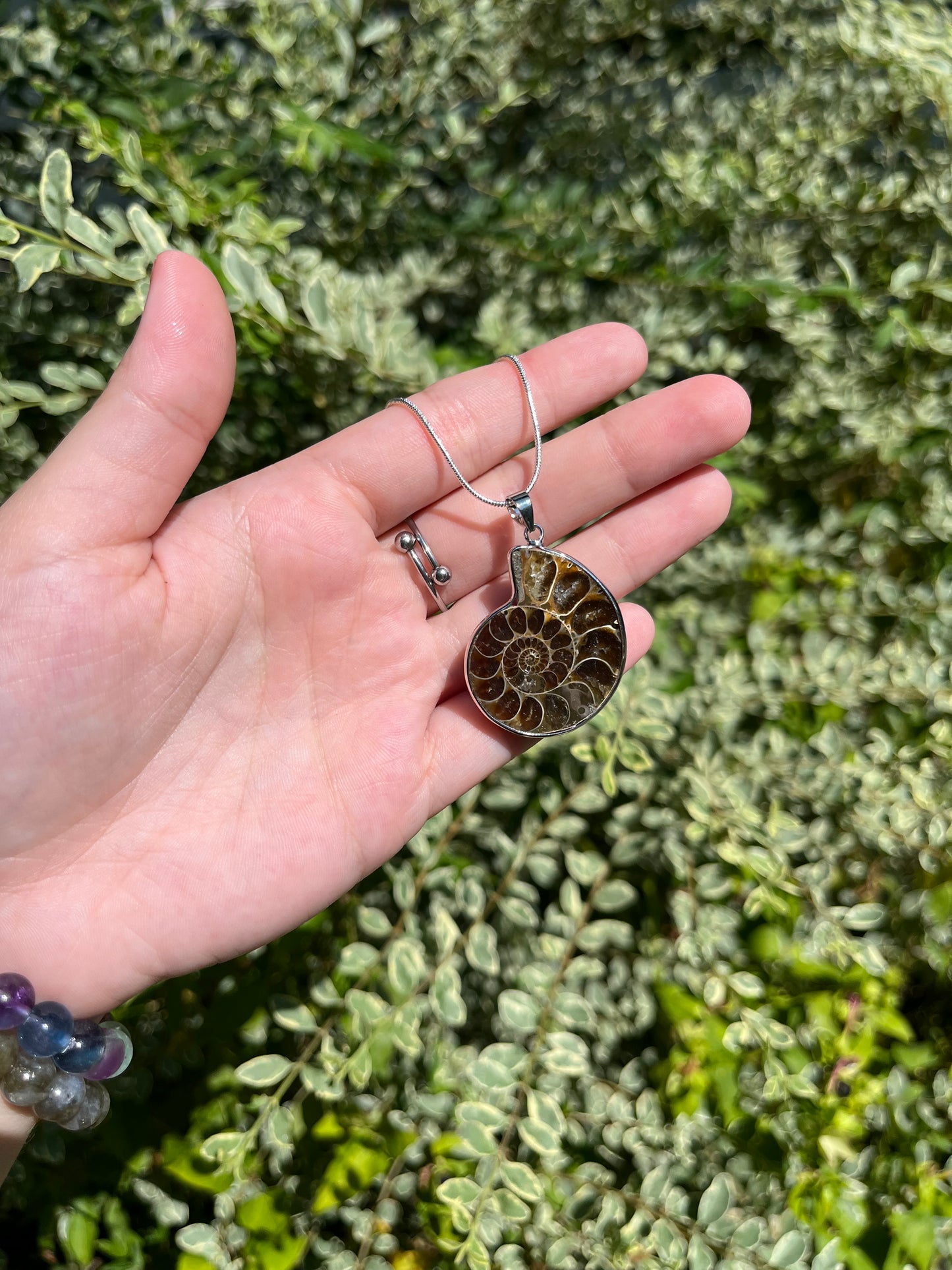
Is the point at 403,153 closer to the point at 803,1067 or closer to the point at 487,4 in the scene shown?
the point at 487,4

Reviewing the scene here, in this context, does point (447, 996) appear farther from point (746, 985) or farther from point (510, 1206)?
point (746, 985)

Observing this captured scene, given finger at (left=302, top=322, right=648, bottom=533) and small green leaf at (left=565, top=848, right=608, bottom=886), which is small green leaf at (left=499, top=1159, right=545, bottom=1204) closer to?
small green leaf at (left=565, top=848, right=608, bottom=886)

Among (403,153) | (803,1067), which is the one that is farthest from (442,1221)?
(403,153)

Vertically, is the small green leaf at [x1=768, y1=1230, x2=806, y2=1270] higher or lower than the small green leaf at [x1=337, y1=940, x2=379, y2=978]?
lower

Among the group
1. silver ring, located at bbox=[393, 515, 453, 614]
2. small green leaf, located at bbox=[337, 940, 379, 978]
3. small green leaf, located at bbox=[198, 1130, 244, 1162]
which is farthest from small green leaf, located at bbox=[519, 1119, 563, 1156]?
silver ring, located at bbox=[393, 515, 453, 614]

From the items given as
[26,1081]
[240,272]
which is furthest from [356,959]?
[240,272]

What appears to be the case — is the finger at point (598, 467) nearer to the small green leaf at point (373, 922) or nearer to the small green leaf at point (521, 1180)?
the small green leaf at point (373, 922)

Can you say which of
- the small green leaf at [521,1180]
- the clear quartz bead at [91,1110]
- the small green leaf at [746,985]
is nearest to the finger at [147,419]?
the clear quartz bead at [91,1110]
